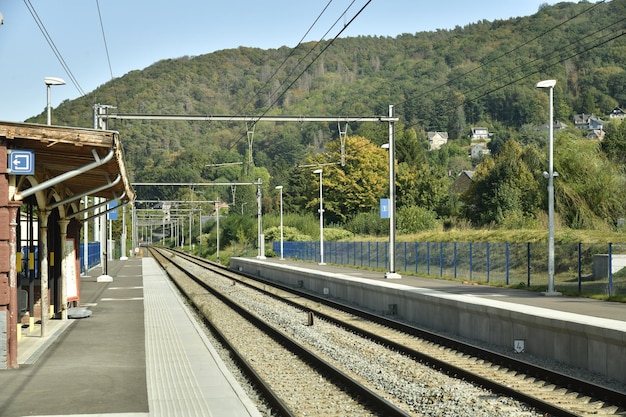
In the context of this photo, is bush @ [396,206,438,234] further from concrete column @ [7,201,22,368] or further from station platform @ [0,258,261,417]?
concrete column @ [7,201,22,368]

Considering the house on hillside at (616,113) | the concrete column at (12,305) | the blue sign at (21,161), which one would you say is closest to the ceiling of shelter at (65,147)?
the blue sign at (21,161)

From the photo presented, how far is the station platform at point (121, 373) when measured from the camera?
978 cm

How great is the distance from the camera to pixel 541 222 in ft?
159

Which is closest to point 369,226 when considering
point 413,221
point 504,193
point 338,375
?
point 413,221

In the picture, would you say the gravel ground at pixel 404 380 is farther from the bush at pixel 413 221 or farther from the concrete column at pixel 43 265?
the bush at pixel 413 221

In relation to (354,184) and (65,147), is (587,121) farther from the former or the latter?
(65,147)

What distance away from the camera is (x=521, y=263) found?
3362 centimetres

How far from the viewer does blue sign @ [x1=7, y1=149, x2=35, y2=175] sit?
12531 millimetres

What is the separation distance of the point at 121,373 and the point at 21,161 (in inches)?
139

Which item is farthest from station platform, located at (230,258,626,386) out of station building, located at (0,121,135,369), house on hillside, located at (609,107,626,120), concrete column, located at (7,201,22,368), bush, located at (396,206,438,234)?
house on hillside, located at (609,107,626,120)

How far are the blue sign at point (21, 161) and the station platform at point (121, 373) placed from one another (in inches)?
119

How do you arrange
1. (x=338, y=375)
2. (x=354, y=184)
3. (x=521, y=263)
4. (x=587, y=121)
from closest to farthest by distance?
(x=338, y=375) → (x=521, y=263) → (x=354, y=184) → (x=587, y=121)

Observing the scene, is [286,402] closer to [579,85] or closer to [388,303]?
[388,303]

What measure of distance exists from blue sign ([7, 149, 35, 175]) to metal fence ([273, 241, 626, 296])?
16.9 meters
